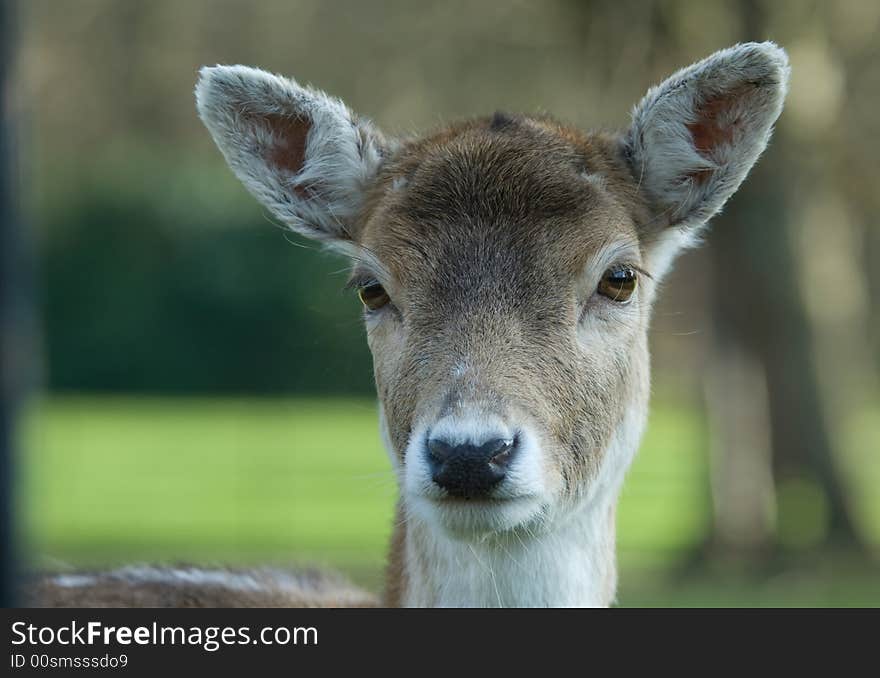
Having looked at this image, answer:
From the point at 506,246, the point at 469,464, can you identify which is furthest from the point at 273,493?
the point at 469,464

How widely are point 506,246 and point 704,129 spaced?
1.23 m

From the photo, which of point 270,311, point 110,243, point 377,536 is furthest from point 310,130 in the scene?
point 110,243

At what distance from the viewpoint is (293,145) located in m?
6.45

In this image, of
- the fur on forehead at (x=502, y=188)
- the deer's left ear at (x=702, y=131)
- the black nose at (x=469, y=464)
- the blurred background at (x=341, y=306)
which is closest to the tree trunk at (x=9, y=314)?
the blurred background at (x=341, y=306)

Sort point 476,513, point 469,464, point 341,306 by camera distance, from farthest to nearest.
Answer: point 341,306
point 476,513
point 469,464

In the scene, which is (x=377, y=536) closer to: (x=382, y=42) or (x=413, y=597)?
(x=382, y=42)

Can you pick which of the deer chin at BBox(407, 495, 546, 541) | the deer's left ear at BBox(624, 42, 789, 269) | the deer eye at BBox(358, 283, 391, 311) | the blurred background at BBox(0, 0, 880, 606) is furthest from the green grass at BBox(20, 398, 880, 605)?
the deer's left ear at BBox(624, 42, 789, 269)

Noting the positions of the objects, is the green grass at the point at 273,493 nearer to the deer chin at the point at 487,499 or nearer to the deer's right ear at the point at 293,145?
the deer chin at the point at 487,499

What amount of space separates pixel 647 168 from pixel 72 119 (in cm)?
3172

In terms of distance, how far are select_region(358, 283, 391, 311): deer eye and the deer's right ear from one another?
2.00 ft

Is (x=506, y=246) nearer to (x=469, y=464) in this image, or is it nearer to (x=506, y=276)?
(x=506, y=276)

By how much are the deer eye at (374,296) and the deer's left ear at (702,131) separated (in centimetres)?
130

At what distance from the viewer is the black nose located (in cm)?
472

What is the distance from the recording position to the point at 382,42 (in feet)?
77.7
